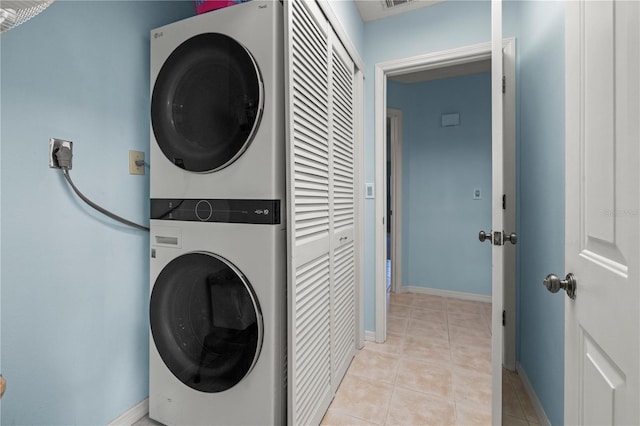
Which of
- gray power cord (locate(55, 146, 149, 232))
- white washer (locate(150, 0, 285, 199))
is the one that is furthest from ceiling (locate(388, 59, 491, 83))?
gray power cord (locate(55, 146, 149, 232))

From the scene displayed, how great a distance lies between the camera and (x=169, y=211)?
130 cm

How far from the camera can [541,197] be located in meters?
1.48

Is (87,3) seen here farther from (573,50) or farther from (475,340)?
(475,340)

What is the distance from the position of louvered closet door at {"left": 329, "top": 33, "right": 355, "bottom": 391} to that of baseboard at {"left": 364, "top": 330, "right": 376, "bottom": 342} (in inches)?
10.9

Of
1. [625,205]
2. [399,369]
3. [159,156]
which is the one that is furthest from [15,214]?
[399,369]

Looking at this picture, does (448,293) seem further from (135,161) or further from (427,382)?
(135,161)

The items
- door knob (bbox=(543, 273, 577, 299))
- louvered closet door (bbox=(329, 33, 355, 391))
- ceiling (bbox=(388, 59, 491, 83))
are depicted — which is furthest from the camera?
ceiling (bbox=(388, 59, 491, 83))

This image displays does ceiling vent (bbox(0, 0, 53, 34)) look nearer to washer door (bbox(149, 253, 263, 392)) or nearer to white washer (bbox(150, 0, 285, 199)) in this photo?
white washer (bbox(150, 0, 285, 199))

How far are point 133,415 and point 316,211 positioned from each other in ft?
4.16

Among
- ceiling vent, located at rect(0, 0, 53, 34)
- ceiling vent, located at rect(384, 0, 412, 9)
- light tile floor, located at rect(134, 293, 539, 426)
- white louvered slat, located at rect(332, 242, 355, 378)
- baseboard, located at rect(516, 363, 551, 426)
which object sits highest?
ceiling vent, located at rect(384, 0, 412, 9)

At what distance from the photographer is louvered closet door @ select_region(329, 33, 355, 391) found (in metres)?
1.65

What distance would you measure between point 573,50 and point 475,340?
2173mm

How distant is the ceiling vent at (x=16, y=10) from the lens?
1.97 feet

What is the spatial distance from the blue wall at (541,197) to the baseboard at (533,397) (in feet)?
0.12
